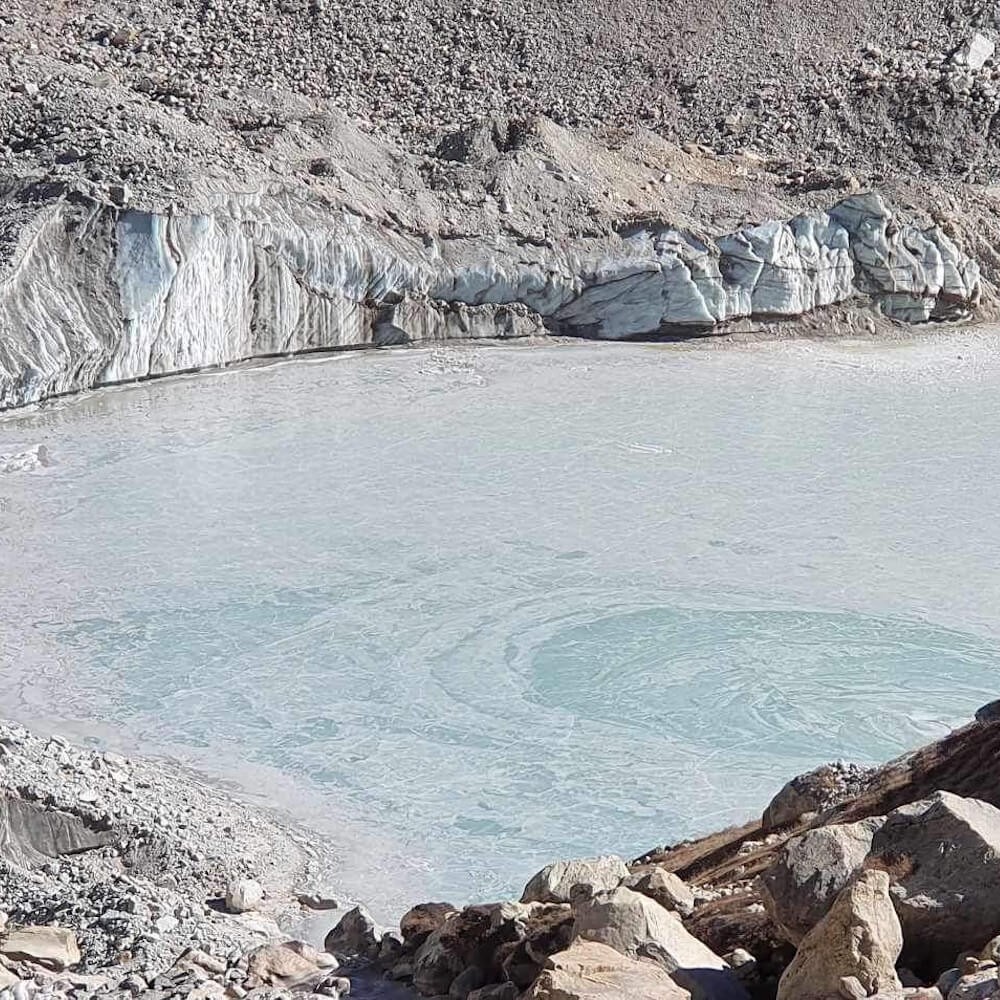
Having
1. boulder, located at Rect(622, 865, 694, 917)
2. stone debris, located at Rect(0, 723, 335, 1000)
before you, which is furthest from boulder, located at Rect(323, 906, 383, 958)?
boulder, located at Rect(622, 865, 694, 917)

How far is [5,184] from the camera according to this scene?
15.8 metres

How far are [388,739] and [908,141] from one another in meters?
16.2

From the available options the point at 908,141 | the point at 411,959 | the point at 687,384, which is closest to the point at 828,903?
the point at 411,959

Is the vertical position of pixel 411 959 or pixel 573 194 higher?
pixel 573 194

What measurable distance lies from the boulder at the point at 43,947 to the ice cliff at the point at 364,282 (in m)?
9.63

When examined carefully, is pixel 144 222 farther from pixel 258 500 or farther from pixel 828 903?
pixel 828 903

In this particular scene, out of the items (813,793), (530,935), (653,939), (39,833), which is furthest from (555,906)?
(39,833)

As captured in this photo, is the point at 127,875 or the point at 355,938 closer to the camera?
the point at 355,938

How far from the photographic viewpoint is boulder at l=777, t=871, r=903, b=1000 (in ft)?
12.8

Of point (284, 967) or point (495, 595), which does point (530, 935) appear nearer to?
point (284, 967)

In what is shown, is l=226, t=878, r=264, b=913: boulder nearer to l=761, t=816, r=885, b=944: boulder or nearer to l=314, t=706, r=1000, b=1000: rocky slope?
l=314, t=706, r=1000, b=1000: rocky slope

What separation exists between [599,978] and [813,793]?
2275 millimetres

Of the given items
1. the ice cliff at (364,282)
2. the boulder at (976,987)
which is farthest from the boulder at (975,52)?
the boulder at (976,987)

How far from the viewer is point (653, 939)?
431 centimetres
